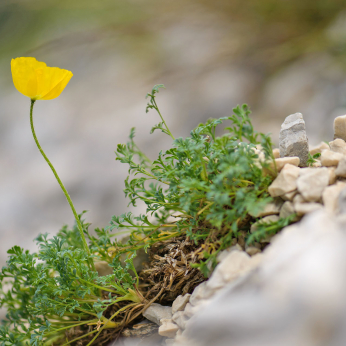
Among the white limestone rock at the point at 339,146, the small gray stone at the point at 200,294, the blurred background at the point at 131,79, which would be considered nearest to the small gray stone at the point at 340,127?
the white limestone rock at the point at 339,146

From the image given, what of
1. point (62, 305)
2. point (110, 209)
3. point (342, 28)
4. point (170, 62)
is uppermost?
point (170, 62)

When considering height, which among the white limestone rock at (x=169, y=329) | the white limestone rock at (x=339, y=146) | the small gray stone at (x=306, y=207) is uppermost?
the white limestone rock at (x=339, y=146)

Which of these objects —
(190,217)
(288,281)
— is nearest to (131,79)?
(190,217)

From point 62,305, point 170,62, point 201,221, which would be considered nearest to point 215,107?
point 170,62

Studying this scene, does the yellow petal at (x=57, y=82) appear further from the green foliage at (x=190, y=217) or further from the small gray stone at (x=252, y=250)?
the small gray stone at (x=252, y=250)

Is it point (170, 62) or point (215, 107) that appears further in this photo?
point (170, 62)

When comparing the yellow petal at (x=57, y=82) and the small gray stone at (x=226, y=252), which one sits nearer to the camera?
the small gray stone at (x=226, y=252)

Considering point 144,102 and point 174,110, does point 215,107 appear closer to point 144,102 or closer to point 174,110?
point 174,110

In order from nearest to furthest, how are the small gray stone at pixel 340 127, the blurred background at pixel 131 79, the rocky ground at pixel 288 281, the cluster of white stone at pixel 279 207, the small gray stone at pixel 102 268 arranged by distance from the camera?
the rocky ground at pixel 288 281 < the cluster of white stone at pixel 279 207 < the small gray stone at pixel 340 127 < the small gray stone at pixel 102 268 < the blurred background at pixel 131 79
